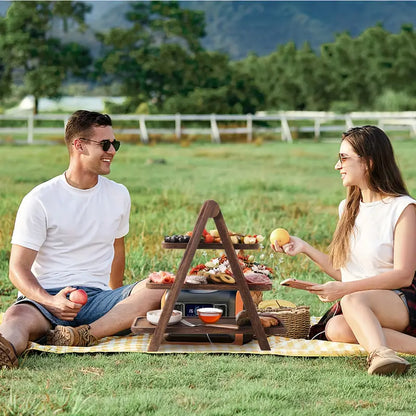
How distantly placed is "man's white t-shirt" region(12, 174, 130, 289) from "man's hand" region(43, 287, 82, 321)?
30cm

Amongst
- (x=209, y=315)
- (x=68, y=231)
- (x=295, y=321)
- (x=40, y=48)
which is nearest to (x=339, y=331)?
(x=295, y=321)

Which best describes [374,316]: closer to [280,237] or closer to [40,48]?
[280,237]

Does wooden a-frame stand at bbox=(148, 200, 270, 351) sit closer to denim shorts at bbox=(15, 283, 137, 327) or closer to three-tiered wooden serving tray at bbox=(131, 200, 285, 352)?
three-tiered wooden serving tray at bbox=(131, 200, 285, 352)

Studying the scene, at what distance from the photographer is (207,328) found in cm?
493

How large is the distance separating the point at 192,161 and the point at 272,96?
42.5 metres

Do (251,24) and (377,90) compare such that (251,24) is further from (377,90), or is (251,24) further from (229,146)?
(229,146)

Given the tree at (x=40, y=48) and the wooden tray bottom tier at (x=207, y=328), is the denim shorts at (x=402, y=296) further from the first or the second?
the tree at (x=40, y=48)

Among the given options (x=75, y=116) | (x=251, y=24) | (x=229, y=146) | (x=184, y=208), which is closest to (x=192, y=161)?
(x=229, y=146)

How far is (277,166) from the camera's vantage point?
67.7 feet

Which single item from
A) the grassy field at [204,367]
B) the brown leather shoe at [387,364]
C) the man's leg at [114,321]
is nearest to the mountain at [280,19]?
the grassy field at [204,367]

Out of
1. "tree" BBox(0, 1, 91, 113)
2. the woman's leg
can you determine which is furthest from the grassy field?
"tree" BBox(0, 1, 91, 113)

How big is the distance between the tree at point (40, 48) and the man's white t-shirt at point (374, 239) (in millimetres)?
36443

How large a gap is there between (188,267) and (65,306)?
0.71 meters

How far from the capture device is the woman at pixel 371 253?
4871mm
